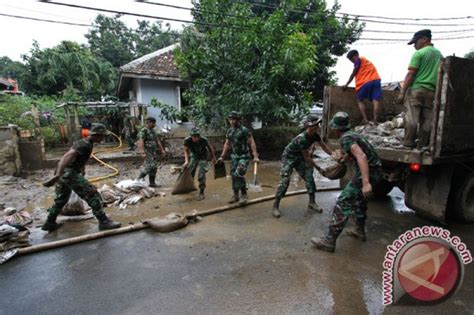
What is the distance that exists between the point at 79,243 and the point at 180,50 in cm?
747

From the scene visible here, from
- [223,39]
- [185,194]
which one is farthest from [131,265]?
[223,39]

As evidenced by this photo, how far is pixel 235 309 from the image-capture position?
234 centimetres

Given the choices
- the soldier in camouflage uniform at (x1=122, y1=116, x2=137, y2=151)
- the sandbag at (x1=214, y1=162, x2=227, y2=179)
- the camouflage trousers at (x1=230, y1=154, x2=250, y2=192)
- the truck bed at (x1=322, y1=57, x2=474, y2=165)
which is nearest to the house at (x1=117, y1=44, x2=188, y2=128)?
the soldier in camouflage uniform at (x1=122, y1=116, x2=137, y2=151)

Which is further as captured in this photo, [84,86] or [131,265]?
[84,86]

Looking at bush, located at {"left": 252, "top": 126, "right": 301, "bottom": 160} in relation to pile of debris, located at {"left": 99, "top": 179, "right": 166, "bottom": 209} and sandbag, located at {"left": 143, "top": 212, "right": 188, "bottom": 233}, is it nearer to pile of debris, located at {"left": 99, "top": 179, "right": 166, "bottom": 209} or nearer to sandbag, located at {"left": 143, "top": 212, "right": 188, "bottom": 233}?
pile of debris, located at {"left": 99, "top": 179, "right": 166, "bottom": 209}

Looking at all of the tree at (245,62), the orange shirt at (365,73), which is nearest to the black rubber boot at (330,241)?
the orange shirt at (365,73)

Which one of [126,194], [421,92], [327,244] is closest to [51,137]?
[126,194]

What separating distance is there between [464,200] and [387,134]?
4.33ft

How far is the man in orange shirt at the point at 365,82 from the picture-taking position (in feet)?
15.9

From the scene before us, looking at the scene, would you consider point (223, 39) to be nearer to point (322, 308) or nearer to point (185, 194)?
point (185, 194)

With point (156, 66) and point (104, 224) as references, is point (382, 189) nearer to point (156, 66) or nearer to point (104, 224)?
point (104, 224)

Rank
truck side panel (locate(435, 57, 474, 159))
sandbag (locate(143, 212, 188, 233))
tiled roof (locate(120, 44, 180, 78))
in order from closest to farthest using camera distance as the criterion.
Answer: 1. truck side panel (locate(435, 57, 474, 159))
2. sandbag (locate(143, 212, 188, 233))
3. tiled roof (locate(120, 44, 180, 78))

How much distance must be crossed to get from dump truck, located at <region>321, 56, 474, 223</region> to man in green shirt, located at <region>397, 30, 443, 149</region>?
0.22 meters

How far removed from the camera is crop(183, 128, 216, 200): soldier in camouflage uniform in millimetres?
5312
